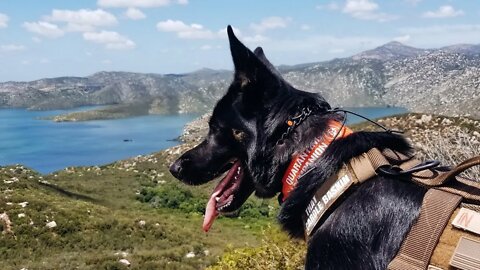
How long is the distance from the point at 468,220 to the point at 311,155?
0.84 meters

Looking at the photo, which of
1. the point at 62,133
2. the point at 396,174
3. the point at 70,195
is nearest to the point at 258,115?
the point at 396,174

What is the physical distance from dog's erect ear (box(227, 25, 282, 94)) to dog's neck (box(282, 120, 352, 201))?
0.44 metres

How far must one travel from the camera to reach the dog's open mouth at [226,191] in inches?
127

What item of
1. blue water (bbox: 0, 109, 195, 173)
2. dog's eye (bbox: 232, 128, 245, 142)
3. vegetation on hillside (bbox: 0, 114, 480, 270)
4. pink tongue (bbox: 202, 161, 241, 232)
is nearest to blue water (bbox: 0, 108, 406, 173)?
blue water (bbox: 0, 109, 195, 173)

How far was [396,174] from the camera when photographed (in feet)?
8.04

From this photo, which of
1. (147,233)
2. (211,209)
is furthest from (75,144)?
(211,209)

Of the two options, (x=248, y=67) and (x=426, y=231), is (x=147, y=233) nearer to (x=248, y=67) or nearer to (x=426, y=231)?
(x=248, y=67)

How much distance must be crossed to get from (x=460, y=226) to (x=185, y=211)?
121 ft

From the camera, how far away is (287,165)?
9.21ft

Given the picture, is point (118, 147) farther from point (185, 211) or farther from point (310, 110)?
point (310, 110)

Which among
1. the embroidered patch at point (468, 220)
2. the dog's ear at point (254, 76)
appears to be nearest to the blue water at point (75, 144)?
the dog's ear at point (254, 76)

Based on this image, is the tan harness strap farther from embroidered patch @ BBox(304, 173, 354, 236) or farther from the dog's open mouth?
the dog's open mouth

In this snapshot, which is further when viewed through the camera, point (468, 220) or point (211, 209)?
point (211, 209)

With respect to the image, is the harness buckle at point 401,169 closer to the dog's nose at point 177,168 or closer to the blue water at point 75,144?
the dog's nose at point 177,168
